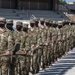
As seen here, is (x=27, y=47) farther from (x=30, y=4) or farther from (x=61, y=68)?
(x=30, y=4)

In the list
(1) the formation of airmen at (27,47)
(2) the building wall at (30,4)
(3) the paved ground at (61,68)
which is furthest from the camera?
(2) the building wall at (30,4)

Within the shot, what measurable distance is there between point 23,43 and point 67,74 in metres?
2.63

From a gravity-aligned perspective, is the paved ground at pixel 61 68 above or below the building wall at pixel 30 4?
above

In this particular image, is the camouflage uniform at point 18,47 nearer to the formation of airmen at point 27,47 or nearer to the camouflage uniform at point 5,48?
the formation of airmen at point 27,47

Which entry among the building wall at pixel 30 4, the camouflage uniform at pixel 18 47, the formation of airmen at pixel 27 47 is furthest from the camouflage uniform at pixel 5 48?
the building wall at pixel 30 4

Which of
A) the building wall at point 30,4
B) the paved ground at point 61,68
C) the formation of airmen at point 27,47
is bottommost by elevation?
the building wall at point 30,4

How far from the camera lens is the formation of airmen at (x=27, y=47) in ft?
38.7

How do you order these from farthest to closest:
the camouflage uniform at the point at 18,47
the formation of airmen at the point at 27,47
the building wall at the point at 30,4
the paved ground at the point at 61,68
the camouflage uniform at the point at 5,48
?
the building wall at the point at 30,4, the paved ground at the point at 61,68, the camouflage uniform at the point at 18,47, the formation of airmen at the point at 27,47, the camouflage uniform at the point at 5,48

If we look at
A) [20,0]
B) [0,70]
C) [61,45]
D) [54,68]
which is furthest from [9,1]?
[0,70]

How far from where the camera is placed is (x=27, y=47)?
13664 mm

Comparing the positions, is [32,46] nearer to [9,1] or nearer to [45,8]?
[9,1]

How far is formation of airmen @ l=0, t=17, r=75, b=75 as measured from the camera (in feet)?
38.7

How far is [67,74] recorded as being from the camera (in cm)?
1573

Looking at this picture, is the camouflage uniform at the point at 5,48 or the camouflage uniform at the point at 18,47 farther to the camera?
the camouflage uniform at the point at 18,47
